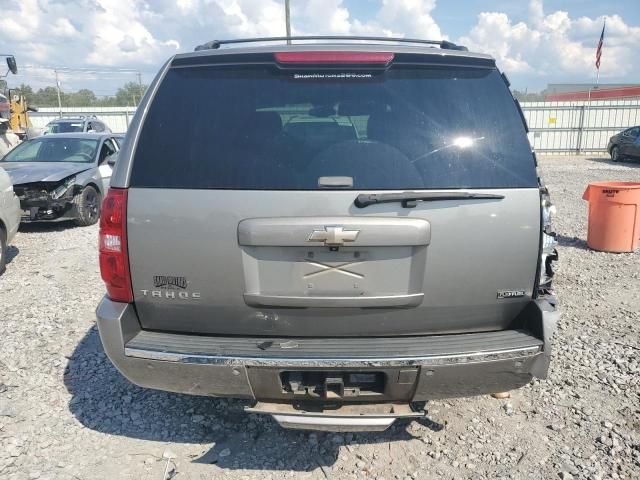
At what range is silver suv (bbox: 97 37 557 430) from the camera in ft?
7.38

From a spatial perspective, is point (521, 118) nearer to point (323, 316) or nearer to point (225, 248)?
point (323, 316)

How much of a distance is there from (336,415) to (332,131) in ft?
4.48

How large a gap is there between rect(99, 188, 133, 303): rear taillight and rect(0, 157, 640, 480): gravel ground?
3.48 feet

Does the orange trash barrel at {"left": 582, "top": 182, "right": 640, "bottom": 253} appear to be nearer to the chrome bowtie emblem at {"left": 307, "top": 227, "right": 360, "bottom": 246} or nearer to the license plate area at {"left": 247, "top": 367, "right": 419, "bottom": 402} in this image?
the license plate area at {"left": 247, "top": 367, "right": 419, "bottom": 402}

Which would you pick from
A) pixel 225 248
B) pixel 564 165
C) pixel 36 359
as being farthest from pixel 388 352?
pixel 564 165

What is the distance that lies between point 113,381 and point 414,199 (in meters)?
2.68

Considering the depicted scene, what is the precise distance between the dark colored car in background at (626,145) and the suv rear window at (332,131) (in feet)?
69.6

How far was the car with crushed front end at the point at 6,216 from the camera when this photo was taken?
6.35 m

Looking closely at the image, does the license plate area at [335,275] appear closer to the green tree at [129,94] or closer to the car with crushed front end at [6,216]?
the car with crushed front end at [6,216]

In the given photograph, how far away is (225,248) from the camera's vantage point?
A: 227 cm

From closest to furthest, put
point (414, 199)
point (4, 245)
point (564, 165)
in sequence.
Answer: point (414, 199)
point (4, 245)
point (564, 165)

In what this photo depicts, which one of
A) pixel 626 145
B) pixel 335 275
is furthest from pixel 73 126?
pixel 626 145

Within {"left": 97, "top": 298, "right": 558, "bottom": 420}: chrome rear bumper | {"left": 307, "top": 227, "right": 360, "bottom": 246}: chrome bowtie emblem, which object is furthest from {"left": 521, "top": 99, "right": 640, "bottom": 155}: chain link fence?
{"left": 307, "top": 227, "right": 360, "bottom": 246}: chrome bowtie emblem

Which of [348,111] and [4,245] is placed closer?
[348,111]
